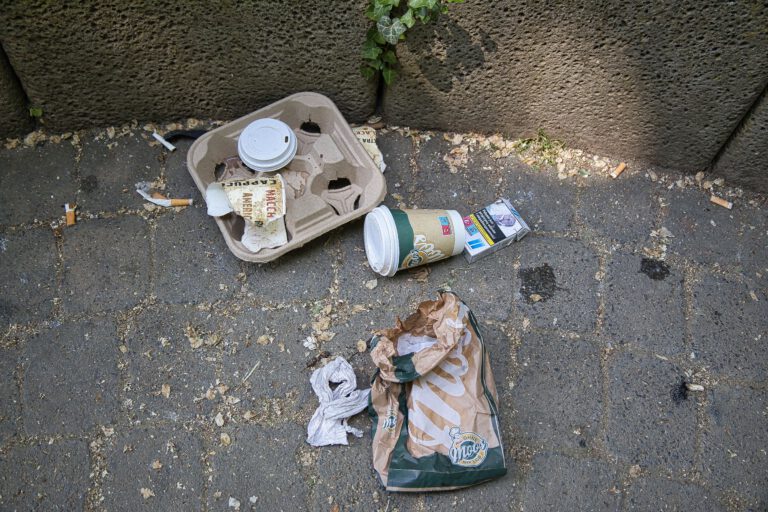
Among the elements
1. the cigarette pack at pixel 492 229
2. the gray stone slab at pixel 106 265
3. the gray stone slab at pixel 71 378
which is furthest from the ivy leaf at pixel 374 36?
the gray stone slab at pixel 71 378

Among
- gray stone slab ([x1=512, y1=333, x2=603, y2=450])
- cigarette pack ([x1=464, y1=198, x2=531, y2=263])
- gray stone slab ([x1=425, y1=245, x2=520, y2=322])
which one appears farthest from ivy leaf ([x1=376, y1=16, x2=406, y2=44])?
gray stone slab ([x1=512, y1=333, x2=603, y2=450])

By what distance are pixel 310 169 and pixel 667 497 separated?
162 centimetres

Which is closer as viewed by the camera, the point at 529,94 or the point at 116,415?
the point at 116,415

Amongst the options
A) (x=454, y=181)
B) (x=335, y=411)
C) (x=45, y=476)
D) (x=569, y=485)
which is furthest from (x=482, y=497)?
(x=45, y=476)

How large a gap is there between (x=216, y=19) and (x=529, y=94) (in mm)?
1126

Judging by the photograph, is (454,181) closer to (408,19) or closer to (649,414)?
(408,19)

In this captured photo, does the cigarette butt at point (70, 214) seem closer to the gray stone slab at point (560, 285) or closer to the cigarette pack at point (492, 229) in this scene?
the cigarette pack at point (492, 229)

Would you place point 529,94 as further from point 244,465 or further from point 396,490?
point 244,465

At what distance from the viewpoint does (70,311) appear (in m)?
2.37

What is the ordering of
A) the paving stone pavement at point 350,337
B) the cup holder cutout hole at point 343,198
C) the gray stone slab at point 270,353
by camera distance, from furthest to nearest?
the cup holder cutout hole at point 343,198, the gray stone slab at point 270,353, the paving stone pavement at point 350,337

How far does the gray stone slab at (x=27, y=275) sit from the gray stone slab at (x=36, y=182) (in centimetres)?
8

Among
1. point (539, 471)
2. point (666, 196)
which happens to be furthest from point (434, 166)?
point (539, 471)

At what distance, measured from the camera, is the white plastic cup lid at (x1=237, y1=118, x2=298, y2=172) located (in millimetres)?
2436

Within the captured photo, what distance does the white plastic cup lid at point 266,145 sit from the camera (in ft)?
7.99
